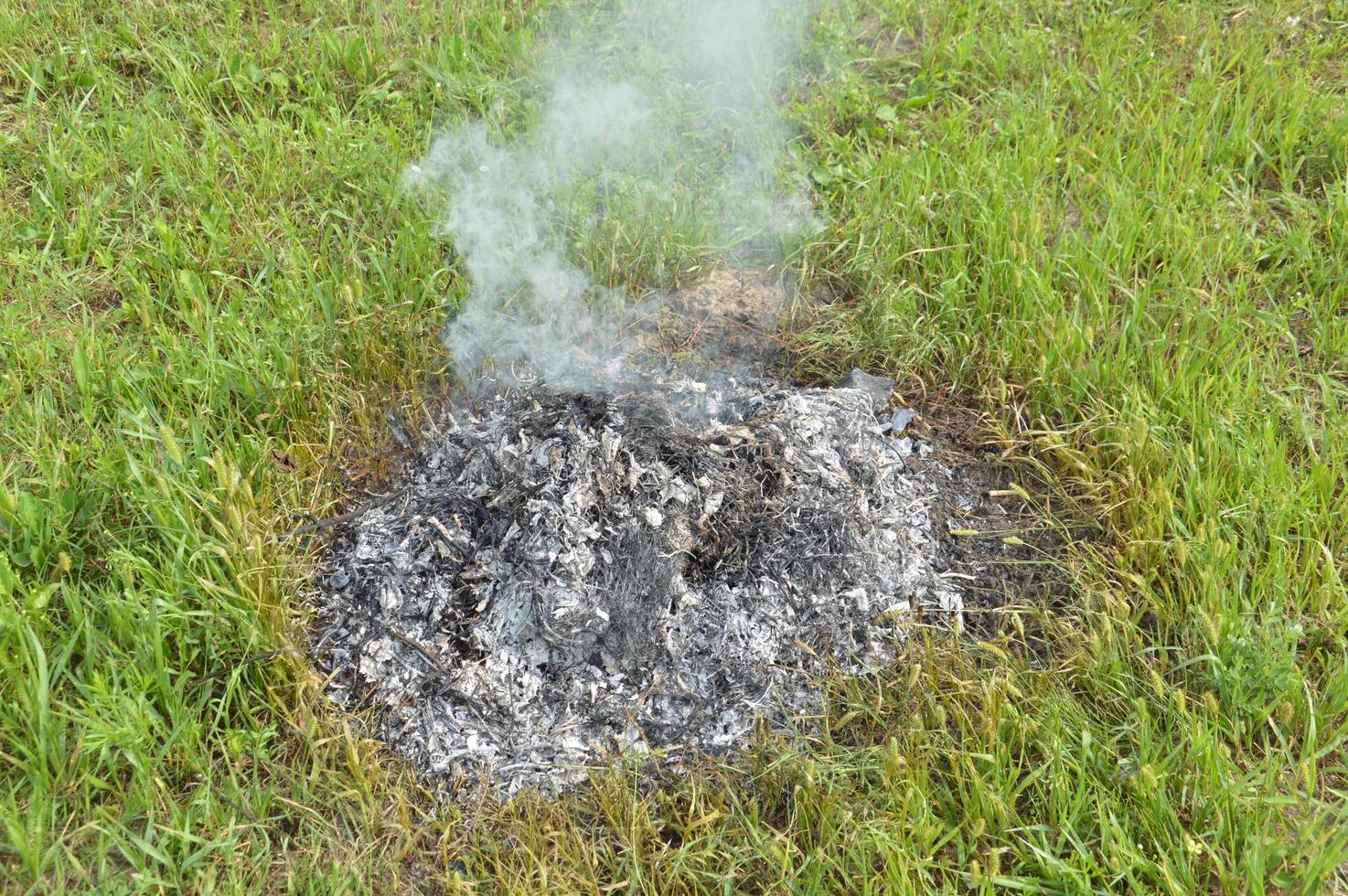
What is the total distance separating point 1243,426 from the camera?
114 inches

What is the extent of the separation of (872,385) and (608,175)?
4.34 ft

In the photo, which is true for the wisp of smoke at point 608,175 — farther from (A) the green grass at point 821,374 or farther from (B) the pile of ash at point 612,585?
(B) the pile of ash at point 612,585

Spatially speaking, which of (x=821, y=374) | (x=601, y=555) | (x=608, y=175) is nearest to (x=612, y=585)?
(x=601, y=555)

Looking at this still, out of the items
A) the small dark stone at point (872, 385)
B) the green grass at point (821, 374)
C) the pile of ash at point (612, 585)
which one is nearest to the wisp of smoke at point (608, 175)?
the green grass at point (821, 374)

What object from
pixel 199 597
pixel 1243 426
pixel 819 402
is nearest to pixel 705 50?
pixel 819 402

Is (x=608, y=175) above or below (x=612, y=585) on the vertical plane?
above

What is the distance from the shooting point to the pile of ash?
2473mm

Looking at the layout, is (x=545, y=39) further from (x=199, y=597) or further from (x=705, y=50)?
(x=199, y=597)

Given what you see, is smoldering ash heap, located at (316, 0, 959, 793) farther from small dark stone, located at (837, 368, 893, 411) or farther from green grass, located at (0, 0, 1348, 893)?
green grass, located at (0, 0, 1348, 893)

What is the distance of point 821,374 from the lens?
3.30 m

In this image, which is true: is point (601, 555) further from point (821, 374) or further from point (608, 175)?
point (608, 175)

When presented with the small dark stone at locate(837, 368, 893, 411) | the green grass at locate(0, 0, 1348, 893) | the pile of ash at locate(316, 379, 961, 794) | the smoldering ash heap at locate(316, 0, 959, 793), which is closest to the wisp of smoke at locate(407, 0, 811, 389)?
the smoldering ash heap at locate(316, 0, 959, 793)

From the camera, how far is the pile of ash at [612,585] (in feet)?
8.11

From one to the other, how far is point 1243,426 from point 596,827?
7.25 feet
